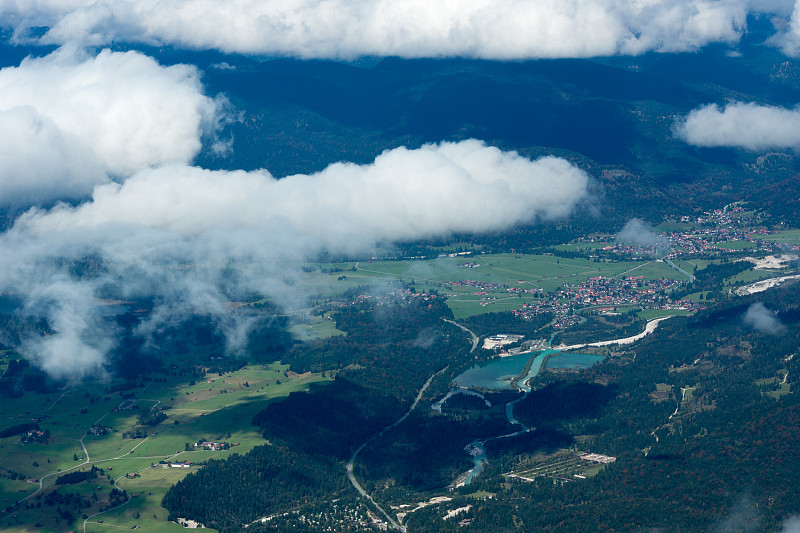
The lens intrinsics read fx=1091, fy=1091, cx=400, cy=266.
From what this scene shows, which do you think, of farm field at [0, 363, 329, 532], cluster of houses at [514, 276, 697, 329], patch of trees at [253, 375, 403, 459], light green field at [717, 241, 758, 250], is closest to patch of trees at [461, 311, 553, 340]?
cluster of houses at [514, 276, 697, 329]

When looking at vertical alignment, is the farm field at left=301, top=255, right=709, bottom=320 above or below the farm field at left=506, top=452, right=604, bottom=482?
below

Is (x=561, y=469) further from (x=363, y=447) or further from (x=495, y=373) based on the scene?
(x=495, y=373)

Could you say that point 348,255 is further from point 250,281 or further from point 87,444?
point 87,444

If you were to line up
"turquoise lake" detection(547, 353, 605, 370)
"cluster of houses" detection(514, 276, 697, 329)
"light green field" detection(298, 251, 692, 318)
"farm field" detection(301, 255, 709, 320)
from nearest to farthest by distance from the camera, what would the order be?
"turquoise lake" detection(547, 353, 605, 370), "cluster of houses" detection(514, 276, 697, 329), "light green field" detection(298, 251, 692, 318), "farm field" detection(301, 255, 709, 320)

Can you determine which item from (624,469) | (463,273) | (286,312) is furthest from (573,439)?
(463,273)

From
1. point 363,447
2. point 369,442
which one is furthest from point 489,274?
point 363,447

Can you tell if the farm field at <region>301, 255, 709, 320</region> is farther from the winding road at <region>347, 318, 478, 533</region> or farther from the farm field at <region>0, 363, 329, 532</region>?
the farm field at <region>0, 363, 329, 532</region>

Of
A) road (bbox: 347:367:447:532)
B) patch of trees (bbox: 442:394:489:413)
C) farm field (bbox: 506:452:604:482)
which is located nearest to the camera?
road (bbox: 347:367:447:532)

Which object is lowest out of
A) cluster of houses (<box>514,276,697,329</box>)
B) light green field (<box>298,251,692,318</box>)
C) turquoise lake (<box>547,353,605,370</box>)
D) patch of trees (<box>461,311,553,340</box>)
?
light green field (<box>298,251,692,318</box>)

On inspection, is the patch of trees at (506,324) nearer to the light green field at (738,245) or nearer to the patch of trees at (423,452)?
the patch of trees at (423,452)
